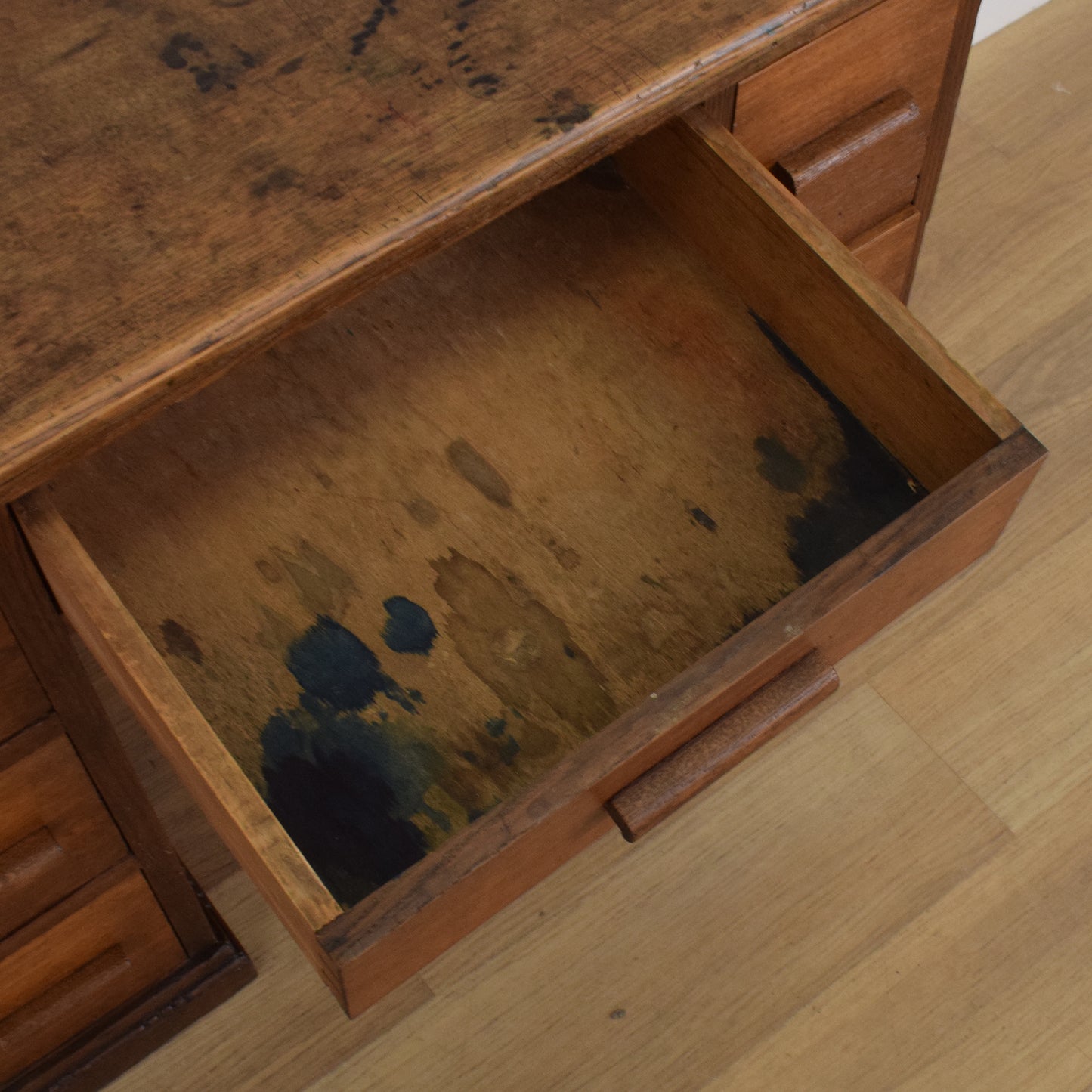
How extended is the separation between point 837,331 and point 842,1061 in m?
0.70

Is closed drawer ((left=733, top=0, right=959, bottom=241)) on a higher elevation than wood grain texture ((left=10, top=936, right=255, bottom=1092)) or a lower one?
higher

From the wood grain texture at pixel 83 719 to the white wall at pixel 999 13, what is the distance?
58.0 inches

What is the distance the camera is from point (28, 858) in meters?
0.85

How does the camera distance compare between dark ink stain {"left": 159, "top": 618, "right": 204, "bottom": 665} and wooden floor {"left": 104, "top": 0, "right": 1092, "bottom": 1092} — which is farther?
wooden floor {"left": 104, "top": 0, "right": 1092, "bottom": 1092}

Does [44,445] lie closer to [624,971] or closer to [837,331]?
[837,331]

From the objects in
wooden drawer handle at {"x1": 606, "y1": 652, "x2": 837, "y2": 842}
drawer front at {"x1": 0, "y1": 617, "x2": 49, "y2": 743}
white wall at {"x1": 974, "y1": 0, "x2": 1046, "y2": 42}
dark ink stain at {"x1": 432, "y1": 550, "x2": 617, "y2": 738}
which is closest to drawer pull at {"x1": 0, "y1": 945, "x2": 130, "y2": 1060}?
drawer front at {"x1": 0, "y1": 617, "x2": 49, "y2": 743}

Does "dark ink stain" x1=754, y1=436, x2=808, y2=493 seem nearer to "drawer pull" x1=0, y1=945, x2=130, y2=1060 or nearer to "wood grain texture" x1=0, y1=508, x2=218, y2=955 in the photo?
"wood grain texture" x1=0, y1=508, x2=218, y2=955

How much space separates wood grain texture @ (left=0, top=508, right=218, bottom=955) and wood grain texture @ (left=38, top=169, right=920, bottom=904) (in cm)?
6

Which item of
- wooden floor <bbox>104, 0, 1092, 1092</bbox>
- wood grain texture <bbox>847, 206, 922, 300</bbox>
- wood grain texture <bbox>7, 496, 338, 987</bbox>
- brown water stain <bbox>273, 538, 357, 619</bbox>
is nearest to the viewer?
wood grain texture <bbox>7, 496, 338, 987</bbox>

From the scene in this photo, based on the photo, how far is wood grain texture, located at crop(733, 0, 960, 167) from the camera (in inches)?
34.5

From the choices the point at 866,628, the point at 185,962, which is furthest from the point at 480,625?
the point at 185,962

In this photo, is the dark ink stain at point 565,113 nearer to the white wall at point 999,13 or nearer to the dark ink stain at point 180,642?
the dark ink stain at point 180,642

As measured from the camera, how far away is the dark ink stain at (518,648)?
79 cm

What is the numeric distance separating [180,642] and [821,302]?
428mm
